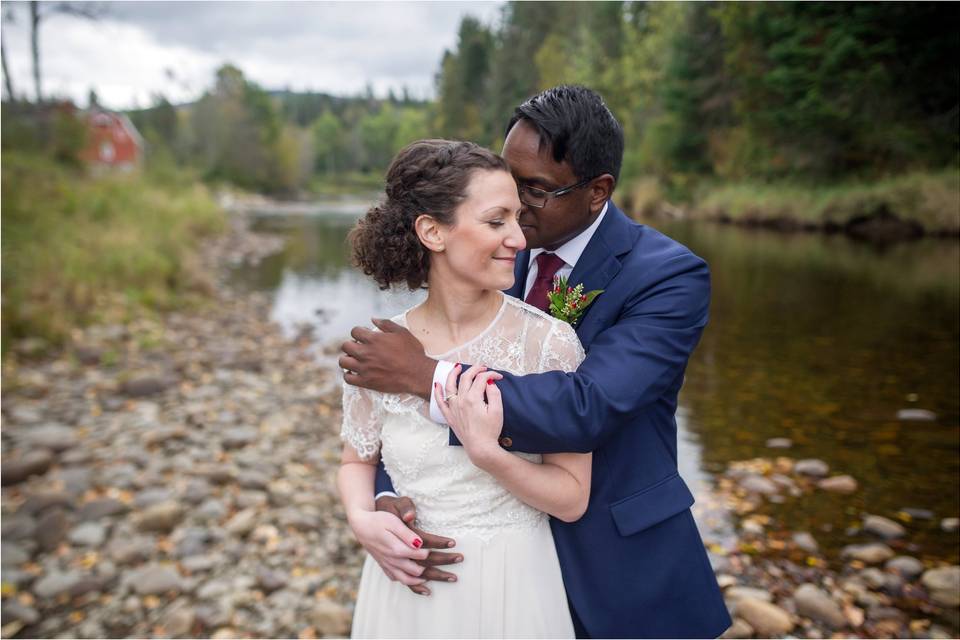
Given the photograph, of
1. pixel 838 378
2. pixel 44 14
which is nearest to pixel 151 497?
pixel 838 378

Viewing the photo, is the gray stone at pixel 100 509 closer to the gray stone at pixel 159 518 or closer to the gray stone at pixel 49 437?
the gray stone at pixel 159 518

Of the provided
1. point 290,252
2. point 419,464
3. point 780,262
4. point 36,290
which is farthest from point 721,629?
point 290,252

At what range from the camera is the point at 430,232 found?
1.82 m

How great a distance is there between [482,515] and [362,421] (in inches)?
17.8

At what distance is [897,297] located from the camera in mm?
8648

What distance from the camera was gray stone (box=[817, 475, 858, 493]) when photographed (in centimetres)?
550

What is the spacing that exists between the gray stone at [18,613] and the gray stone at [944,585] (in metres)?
5.30

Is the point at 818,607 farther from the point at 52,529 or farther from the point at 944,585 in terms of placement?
the point at 52,529

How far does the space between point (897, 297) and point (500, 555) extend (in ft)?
28.7

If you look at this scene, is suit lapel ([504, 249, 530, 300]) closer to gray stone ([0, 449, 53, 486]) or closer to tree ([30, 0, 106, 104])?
gray stone ([0, 449, 53, 486])

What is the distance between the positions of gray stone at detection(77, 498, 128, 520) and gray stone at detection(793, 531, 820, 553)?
16.3ft

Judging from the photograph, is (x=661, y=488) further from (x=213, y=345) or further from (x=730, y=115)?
(x=730, y=115)

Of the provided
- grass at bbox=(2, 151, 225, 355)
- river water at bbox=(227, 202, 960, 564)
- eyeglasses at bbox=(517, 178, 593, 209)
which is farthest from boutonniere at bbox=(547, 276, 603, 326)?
grass at bbox=(2, 151, 225, 355)

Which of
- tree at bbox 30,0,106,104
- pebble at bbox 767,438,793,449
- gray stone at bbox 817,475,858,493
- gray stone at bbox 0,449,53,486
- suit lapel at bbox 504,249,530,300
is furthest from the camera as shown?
tree at bbox 30,0,106,104
